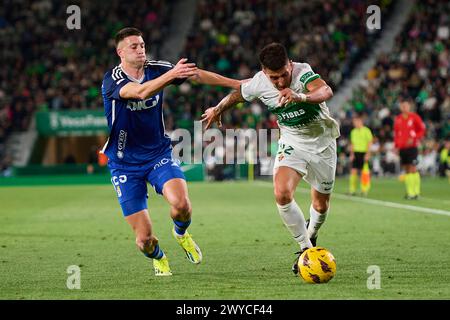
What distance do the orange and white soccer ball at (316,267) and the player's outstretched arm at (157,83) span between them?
2.02m

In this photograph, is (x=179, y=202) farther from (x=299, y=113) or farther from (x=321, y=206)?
(x=321, y=206)

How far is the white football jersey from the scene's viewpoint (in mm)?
9289

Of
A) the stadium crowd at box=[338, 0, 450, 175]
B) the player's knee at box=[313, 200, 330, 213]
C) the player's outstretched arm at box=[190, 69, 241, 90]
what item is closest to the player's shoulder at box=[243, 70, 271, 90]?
the player's outstretched arm at box=[190, 69, 241, 90]

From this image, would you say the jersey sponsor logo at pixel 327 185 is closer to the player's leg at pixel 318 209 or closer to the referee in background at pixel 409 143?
the player's leg at pixel 318 209

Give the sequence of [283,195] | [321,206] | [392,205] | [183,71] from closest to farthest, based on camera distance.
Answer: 1. [183,71]
2. [283,195]
3. [321,206]
4. [392,205]

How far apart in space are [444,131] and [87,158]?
15091 millimetres

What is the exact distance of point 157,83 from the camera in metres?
8.33

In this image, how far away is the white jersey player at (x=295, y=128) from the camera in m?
9.02

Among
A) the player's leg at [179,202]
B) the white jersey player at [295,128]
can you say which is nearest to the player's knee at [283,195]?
the white jersey player at [295,128]

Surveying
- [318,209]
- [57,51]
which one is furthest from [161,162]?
[57,51]

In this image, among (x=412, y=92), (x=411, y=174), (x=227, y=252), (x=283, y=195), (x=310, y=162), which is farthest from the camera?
(x=412, y=92)

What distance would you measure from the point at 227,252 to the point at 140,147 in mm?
2401
